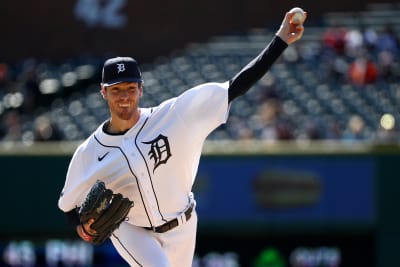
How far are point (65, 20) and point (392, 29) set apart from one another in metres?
6.85

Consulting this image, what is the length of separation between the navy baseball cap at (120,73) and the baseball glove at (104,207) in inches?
19.1

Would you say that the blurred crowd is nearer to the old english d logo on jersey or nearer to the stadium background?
the stadium background

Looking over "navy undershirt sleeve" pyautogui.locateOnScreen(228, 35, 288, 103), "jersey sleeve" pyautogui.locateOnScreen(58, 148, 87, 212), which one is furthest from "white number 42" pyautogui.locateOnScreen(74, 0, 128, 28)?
"navy undershirt sleeve" pyautogui.locateOnScreen(228, 35, 288, 103)

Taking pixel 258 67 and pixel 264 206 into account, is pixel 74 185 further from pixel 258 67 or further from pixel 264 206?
pixel 264 206

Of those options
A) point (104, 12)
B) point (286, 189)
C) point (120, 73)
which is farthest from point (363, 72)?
point (120, 73)

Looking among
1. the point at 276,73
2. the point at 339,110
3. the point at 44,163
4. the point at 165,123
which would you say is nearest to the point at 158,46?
the point at 276,73

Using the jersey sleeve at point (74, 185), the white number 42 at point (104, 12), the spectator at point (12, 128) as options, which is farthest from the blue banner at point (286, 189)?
the white number 42 at point (104, 12)

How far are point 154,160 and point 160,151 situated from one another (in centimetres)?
5

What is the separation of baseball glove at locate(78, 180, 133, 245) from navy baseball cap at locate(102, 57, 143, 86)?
19.1 inches

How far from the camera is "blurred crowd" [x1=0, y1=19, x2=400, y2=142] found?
11.2 m

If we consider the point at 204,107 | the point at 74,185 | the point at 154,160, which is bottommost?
the point at 74,185

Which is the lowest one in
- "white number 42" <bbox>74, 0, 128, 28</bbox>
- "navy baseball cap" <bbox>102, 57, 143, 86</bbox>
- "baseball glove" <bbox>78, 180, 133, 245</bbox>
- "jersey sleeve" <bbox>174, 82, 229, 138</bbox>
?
"white number 42" <bbox>74, 0, 128, 28</bbox>

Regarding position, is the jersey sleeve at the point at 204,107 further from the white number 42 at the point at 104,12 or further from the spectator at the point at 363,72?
the white number 42 at the point at 104,12

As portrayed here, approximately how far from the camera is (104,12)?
1909 centimetres
